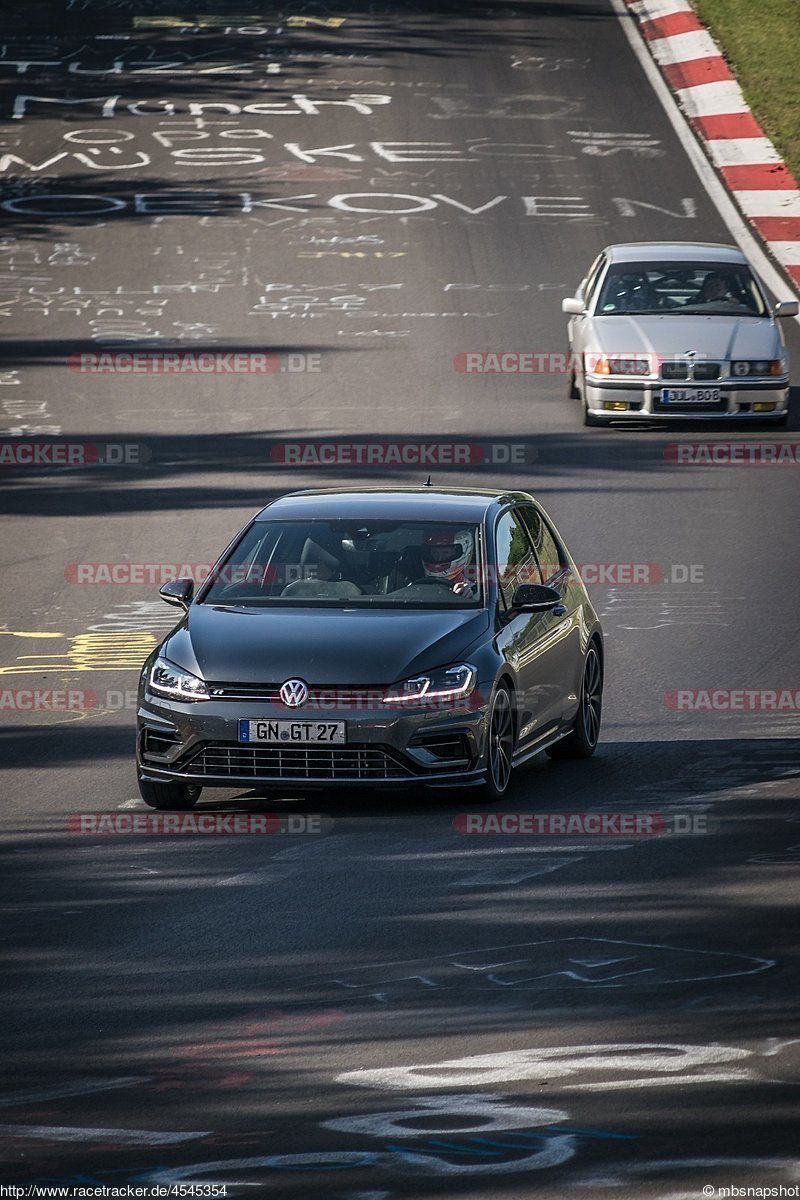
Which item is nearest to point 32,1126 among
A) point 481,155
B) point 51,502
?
point 51,502

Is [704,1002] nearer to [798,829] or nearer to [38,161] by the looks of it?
[798,829]

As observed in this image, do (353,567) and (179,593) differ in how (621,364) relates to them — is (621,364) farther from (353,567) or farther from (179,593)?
(179,593)

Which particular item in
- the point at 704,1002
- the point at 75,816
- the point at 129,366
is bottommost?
the point at 129,366

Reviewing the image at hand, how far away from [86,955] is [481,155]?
30.2 meters

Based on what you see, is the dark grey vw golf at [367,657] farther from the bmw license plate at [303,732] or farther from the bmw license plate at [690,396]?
the bmw license plate at [690,396]

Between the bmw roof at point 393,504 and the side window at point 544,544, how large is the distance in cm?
19

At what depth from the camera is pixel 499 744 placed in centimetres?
1043

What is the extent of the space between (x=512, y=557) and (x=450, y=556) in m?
0.48

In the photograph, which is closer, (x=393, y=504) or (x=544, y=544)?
(x=393, y=504)

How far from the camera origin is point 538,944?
7.80 metres

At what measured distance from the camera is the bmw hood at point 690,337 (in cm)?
2189
